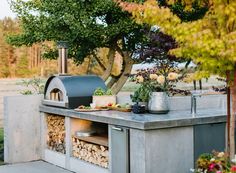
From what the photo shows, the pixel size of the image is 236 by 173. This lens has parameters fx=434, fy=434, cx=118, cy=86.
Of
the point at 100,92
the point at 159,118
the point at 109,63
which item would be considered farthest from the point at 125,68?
the point at 159,118

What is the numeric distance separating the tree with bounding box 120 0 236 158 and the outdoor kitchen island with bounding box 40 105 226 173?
619 mm

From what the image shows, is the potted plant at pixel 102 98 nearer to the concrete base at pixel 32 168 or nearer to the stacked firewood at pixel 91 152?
the stacked firewood at pixel 91 152

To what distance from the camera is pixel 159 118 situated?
5.30 m

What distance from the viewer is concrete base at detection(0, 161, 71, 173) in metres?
6.76

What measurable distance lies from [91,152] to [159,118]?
1.54 m

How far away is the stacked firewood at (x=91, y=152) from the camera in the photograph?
6074 millimetres

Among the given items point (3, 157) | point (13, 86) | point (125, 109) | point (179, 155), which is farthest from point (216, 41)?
point (13, 86)

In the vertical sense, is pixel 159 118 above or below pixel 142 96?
below

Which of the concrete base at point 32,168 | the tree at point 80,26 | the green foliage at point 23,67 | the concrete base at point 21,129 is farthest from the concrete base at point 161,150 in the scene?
the green foliage at point 23,67

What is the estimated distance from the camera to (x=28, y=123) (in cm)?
759

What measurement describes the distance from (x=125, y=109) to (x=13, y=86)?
89.0ft

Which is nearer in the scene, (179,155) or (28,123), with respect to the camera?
(179,155)

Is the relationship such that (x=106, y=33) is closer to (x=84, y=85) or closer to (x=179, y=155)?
(x=84, y=85)

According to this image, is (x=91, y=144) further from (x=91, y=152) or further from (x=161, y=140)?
(x=161, y=140)
